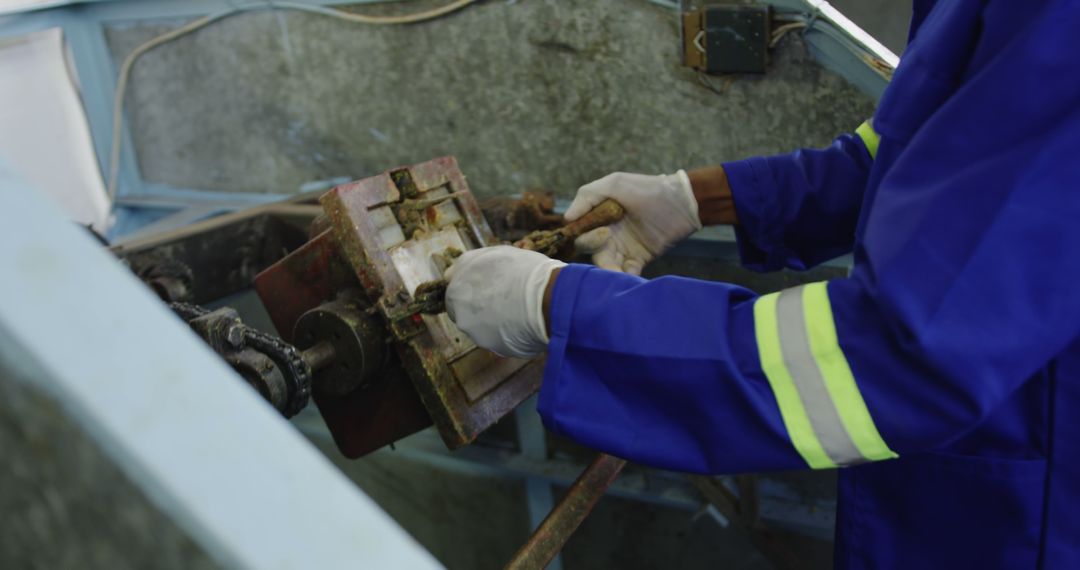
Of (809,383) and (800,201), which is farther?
(800,201)

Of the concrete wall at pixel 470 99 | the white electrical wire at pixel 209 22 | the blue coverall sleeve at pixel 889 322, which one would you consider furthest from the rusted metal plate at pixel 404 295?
the white electrical wire at pixel 209 22

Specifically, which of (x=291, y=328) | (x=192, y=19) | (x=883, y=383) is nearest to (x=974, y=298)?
(x=883, y=383)

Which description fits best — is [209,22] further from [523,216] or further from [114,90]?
[523,216]

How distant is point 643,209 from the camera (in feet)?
5.11

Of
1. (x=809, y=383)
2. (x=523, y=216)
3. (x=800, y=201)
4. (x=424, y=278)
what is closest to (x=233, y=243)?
(x=523, y=216)

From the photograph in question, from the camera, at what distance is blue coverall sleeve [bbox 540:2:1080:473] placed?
0.79 m

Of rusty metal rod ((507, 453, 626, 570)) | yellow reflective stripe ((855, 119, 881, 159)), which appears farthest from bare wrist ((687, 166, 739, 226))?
rusty metal rod ((507, 453, 626, 570))

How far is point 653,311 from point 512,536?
5.18ft

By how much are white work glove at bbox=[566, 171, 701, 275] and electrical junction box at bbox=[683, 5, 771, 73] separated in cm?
34

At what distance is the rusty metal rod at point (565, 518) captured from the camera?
1.24 metres

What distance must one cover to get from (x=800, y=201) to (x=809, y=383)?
0.64 meters

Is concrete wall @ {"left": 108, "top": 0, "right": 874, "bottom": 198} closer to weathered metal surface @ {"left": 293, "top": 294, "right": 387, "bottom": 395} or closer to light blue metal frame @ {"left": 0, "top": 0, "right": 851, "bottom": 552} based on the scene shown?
light blue metal frame @ {"left": 0, "top": 0, "right": 851, "bottom": 552}

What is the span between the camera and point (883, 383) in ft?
2.86

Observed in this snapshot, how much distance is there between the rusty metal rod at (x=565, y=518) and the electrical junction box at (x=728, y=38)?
866 millimetres
